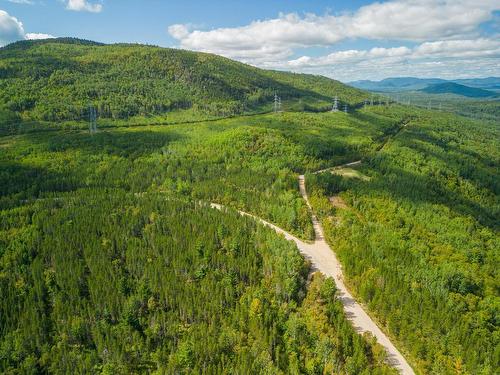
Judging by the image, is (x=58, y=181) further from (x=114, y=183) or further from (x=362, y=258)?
(x=362, y=258)

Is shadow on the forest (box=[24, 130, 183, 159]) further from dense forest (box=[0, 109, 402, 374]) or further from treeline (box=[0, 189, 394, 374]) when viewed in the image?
treeline (box=[0, 189, 394, 374])

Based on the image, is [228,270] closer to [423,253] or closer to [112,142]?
[423,253]

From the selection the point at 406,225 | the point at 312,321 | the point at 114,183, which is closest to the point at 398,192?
the point at 406,225

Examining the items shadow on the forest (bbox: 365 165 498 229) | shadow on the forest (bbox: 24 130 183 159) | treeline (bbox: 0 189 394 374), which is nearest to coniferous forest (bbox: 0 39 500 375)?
treeline (bbox: 0 189 394 374)

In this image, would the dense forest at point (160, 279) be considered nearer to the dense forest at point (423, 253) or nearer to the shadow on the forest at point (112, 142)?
the dense forest at point (423, 253)

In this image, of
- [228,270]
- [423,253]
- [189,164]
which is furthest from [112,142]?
[423,253]

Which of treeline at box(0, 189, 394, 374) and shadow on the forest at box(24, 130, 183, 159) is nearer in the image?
treeline at box(0, 189, 394, 374)

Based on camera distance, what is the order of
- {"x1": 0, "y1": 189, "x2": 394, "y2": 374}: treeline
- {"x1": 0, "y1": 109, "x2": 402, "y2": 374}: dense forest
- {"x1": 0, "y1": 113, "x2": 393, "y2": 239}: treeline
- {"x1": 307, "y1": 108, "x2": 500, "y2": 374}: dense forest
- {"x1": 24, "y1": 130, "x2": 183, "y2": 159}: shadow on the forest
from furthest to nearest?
{"x1": 24, "y1": 130, "x2": 183, "y2": 159}: shadow on the forest < {"x1": 0, "y1": 113, "x2": 393, "y2": 239}: treeline < {"x1": 307, "y1": 108, "x2": 500, "y2": 374}: dense forest < {"x1": 0, "y1": 109, "x2": 402, "y2": 374}: dense forest < {"x1": 0, "y1": 189, "x2": 394, "y2": 374}: treeline

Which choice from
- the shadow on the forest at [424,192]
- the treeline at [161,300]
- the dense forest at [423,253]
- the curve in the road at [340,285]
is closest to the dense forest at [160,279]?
the treeline at [161,300]

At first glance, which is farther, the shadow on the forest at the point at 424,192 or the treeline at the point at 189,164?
the shadow on the forest at the point at 424,192
